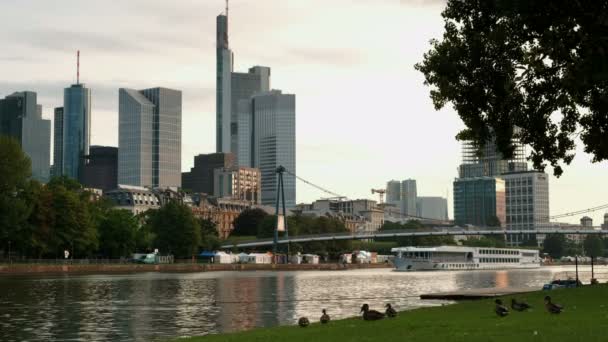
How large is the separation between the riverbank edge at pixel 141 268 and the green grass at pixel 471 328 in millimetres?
86934

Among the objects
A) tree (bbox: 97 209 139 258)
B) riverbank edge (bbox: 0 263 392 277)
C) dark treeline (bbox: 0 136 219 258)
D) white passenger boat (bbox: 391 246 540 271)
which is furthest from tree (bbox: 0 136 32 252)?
white passenger boat (bbox: 391 246 540 271)

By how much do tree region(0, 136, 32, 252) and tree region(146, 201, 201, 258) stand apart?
153 ft

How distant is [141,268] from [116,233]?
9252 mm

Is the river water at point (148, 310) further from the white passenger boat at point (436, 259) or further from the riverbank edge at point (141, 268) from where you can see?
the white passenger boat at point (436, 259)

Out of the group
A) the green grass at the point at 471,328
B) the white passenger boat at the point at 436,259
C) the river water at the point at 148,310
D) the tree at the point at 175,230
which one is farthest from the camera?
the white passenger boat at the point at 436,259

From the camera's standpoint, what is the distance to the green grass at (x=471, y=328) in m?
23.7

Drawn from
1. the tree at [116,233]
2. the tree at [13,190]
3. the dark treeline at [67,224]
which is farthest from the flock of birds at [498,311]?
the tree at [116,233]

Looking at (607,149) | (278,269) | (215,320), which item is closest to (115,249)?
(278,269)

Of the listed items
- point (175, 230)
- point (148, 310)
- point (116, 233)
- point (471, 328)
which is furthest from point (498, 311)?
point (175, 230)

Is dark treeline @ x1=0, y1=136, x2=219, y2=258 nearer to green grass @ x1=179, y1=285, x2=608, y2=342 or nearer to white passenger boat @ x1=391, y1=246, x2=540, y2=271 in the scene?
white passenger boat @ x1=391, y1=246, x2=540, y2=271

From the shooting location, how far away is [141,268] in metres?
142

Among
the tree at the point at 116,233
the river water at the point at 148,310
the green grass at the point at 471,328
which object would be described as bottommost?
the river water at the point at 148,310

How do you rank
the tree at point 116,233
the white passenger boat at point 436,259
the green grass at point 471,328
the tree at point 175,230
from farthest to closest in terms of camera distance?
the white passenger boat at point 436,259 → the tree at point 175,230 → the tree at point 116,233 → the green grass at point 471,328

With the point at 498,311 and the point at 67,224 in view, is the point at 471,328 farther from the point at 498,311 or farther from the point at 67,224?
the point at 67,224
